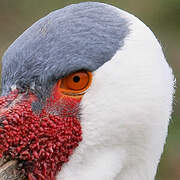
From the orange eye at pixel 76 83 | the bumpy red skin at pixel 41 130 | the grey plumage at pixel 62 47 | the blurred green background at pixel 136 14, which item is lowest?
the blurred green background at pixel 136 14

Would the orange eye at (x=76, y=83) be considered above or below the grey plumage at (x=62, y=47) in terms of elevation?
below

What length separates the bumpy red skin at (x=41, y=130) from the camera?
3316 millimetres

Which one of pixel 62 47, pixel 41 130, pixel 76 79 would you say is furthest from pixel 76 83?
pixel 41 130

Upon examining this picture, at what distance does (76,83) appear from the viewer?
3322mm

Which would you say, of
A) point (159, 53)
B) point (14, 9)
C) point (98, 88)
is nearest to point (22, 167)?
point (98, 88)

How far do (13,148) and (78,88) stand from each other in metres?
0.56

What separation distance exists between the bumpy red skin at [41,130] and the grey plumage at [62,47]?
0.36ft

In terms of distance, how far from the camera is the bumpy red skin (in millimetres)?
3316

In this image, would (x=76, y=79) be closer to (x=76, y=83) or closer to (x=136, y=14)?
(x=76, y=83)

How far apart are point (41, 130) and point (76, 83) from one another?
1.24 feet

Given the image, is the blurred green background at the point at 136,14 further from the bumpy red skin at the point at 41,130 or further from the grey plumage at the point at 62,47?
the bumpy red skin at the point at 41,130

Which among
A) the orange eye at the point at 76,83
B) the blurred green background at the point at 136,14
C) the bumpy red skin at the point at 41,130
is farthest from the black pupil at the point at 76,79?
the blurred green background at the point at 136,14

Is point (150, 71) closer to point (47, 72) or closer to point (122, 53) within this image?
point (122, 53)

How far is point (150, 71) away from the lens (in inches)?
134
